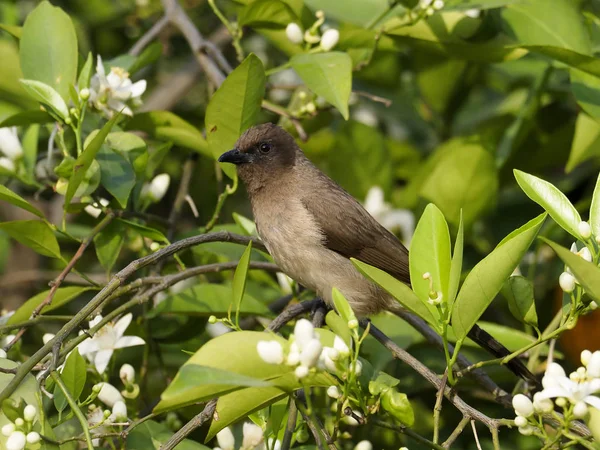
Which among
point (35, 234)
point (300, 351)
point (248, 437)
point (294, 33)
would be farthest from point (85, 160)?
point (294, 33)

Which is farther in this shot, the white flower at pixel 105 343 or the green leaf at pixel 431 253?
the white flower at pixel 105 343

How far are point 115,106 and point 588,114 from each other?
2133mm

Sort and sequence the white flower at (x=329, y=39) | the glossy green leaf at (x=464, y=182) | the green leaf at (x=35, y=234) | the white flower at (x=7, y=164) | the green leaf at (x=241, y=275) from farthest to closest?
the glossy green leaf at (x=464, y=182) < the white flower at (x=329, y=39) < the white flower at (x=7, y=164) < the green leaf at (x=35, y=234) < the green leaf at (x=241, y=275)

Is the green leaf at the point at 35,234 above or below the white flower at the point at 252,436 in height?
above

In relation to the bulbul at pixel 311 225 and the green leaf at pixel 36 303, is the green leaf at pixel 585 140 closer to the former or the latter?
the bulbul at pixel 311 225

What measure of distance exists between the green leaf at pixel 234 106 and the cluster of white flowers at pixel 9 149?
819mm

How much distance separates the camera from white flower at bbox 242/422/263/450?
106 inches

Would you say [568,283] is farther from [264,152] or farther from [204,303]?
[264,152]

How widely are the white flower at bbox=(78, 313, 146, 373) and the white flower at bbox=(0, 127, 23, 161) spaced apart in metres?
0.96

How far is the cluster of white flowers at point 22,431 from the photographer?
2.22 metres

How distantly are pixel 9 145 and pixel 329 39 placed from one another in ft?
4.84

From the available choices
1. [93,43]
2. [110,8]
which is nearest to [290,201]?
[93,43]

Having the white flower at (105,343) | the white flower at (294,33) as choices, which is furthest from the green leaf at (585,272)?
the white flower at (294,33)

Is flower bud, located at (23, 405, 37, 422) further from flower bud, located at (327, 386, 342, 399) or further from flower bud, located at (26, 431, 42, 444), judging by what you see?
flower bud, located at (327, 386, 342, 399)
